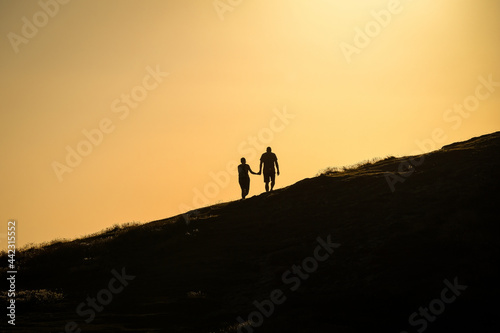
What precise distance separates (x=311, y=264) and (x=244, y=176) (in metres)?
15.3

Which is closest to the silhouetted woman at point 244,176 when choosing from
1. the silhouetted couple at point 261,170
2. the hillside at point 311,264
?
the silhouetted couple at point 261,170

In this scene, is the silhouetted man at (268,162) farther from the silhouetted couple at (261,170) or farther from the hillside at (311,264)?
the hillside at (311,264)

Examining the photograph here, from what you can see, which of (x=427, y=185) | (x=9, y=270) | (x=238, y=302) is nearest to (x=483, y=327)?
(x=238, y=302)

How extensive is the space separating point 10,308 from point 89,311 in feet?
8.94

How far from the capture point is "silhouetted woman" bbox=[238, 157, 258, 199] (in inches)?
1375

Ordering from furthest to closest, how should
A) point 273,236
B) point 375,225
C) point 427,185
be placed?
point 427,185
point 273,236
point 375,225

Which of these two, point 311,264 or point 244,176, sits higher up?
point 244,176

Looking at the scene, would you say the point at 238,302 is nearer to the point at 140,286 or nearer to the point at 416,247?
the point at 140,286

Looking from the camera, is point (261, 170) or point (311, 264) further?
point (261, 170)

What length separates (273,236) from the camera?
81.8ft

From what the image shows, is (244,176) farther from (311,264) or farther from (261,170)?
(311,264)

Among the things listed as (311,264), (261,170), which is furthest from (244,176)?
(311,264)

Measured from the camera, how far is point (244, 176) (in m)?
35.1

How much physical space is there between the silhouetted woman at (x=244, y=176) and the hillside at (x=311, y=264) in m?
3.04
